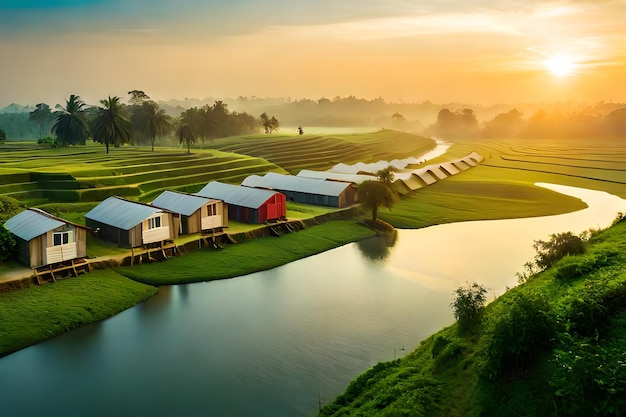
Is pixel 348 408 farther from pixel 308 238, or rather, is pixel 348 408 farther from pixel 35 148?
pixel 35 148

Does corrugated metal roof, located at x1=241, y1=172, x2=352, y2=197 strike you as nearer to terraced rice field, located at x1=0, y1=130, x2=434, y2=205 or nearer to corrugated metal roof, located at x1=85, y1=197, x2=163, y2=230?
terraced rice field, located at x1=0, y1=130, x2=434, y2=205

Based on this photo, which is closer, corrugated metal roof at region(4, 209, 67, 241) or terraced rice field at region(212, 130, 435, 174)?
corrugated metal roof at region(4, 209, 67, 241)

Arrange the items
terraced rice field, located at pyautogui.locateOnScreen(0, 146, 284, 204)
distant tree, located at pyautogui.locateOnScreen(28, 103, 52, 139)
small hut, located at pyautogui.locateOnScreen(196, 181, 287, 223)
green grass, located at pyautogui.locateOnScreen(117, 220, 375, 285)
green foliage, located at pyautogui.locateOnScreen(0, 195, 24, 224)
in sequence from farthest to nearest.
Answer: distant tree, located at pyautogui.locateOnScreen(28, 103, 52, 139)
terraced rice field, located at pyautogui.locateOnScreen(0, 146, 284, 204)
small hut, located at pyautogui.locateOnScreen(196, 181, 287, 223)
green foliage, located at pyautogui.locateOnScreen(0, 195, 24, 224)
green grass, located at pyautogui.locateOnScreen(117, 220, 375, 285)

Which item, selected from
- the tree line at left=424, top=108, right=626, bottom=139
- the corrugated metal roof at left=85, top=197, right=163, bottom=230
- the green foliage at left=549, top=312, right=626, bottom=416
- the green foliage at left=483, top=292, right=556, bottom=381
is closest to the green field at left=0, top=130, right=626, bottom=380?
the corrugated metal roof at left=85, top=197, right=163, bottom=230

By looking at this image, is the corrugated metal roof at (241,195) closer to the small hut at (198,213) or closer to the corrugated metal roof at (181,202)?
the small hut at (198,213)

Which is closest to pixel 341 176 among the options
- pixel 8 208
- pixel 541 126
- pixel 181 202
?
pixel 181 202

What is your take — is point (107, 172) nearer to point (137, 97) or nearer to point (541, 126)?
point (137, 97)
